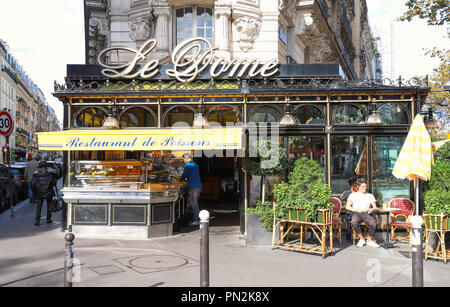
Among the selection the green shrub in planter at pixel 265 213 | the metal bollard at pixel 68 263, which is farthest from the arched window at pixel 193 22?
the metal bollard at pixel 68 263

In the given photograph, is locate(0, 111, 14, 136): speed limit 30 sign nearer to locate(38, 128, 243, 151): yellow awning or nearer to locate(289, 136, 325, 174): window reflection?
locate(38, 128, 243, 151): yellow awning

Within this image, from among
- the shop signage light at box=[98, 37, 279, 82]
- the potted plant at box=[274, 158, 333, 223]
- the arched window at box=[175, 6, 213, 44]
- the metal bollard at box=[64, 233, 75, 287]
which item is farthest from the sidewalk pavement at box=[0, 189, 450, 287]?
the arched window at box=[175, 6, 213, 44]

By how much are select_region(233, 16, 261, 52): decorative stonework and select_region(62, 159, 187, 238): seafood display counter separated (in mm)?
6958

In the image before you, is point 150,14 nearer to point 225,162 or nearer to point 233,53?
point 233,53

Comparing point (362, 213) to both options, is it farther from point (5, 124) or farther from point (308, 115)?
point (5, 124)

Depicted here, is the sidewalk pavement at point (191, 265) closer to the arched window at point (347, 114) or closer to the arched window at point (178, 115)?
the arched window at point (347, 114)

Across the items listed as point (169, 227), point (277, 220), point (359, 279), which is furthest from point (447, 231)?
point (169, 227)

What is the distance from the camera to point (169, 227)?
10.1 meters

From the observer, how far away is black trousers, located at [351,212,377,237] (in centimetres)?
878

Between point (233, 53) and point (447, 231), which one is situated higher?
point (233, 53)

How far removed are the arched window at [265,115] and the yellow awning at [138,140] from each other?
1.01 m

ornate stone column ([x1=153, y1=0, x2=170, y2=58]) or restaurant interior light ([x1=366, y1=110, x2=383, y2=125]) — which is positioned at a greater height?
ornate stone column ([x1=153, y1=0, x2=170, y2=58])
